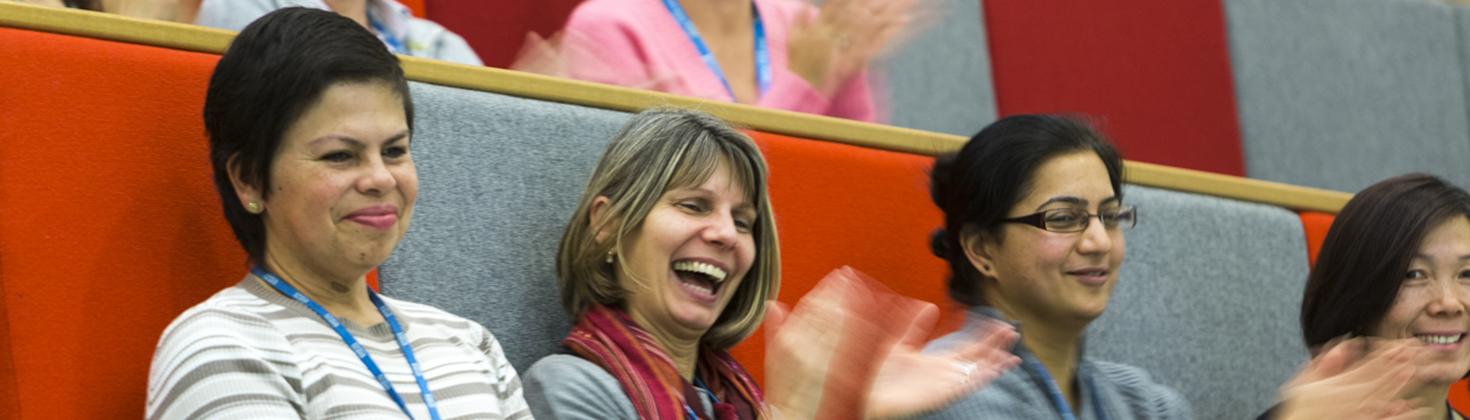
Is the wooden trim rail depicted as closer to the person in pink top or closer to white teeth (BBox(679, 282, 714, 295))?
the person in pink top

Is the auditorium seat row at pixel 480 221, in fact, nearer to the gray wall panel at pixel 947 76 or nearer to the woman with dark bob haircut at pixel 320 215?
the woman with dark bob haircut at pixel 320 215

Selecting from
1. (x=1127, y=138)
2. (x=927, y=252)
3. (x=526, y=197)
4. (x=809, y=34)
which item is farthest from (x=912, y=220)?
(x=1127, y=138)

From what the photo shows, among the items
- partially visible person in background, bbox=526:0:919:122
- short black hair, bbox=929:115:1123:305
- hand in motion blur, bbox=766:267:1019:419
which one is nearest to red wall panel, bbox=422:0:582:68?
partially visible person in background, bbox=526:0:919:122

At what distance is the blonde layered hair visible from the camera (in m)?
1.81

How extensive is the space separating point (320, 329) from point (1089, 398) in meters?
0.87

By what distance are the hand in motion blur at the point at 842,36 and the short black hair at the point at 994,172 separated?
27cm

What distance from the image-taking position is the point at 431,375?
5.12 feet

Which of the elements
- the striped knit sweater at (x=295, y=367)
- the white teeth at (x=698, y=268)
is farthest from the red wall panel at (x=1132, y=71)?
the striped knit sweater at (x=295, y=367)

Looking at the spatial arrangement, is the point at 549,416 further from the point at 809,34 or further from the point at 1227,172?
the point at 1227,172

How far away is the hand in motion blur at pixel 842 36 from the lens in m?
2.27

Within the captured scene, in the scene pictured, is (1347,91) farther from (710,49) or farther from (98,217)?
(98,217)

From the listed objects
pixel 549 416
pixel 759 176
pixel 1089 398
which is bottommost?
pixel 1089 398

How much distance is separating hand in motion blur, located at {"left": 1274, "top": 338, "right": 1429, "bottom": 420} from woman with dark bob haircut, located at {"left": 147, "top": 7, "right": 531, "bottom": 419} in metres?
0.79

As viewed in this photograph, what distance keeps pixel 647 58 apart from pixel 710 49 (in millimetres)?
113
